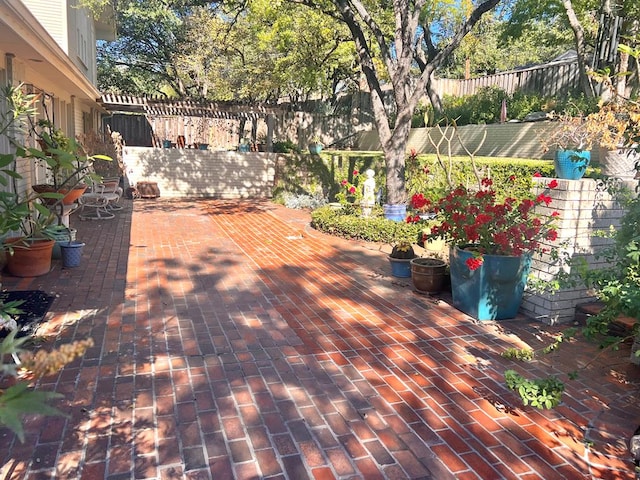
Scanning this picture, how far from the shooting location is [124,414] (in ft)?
9.75

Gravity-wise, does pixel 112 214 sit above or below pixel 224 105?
below

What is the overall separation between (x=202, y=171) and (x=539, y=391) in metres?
11.8

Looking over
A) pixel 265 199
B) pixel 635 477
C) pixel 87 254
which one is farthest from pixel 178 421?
pixel 265 199

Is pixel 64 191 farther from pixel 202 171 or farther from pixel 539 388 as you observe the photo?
pixel 202 171

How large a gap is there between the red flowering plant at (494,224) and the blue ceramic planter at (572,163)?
0.18m

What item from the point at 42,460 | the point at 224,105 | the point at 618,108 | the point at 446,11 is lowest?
the point at 42,460

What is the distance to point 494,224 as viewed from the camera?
475 centimetres

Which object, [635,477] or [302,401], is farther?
[302,401]

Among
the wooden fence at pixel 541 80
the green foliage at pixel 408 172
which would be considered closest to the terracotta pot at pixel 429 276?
the green foliage at pixel 408 172

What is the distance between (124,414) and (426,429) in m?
1.80

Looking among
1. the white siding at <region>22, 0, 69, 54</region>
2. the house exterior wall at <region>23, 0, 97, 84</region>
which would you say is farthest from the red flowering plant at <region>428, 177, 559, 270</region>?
the white siding at <region>22, 0, 69, 54</region>

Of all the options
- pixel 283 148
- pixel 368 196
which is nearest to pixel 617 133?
pixel 368 196

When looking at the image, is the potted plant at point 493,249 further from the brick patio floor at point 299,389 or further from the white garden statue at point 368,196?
the white garden statue at point 368,196

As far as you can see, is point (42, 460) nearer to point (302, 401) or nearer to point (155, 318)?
point (302, 401)
